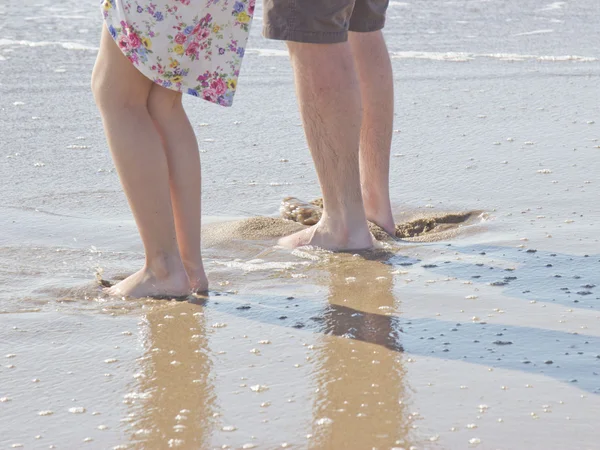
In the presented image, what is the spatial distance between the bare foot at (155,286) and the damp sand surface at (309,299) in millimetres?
41

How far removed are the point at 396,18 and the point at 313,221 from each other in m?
5.31

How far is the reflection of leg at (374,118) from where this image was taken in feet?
11.3

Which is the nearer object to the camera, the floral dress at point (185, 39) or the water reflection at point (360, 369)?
the water reflection at point (360, 369)

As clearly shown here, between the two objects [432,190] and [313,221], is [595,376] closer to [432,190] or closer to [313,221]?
[313,221]

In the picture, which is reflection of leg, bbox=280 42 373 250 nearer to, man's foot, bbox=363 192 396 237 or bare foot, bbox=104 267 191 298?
man's foot, bbox=363 192 396 237

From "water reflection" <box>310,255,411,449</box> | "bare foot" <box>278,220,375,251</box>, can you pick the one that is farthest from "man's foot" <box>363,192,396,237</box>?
"water reflection" <box>310,255,411,449</box>

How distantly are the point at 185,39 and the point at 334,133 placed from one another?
734 mm

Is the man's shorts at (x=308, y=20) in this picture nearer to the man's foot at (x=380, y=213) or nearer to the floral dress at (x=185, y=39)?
the floral dress at (x=185, y=39)

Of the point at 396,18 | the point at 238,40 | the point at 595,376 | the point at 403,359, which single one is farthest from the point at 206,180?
the point at 396,18

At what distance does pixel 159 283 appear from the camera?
2715mm

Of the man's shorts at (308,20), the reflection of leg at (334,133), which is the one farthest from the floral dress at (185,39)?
the reflection of leg at (334,133)

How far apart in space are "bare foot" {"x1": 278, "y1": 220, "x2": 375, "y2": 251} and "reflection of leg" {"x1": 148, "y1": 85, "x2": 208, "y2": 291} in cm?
51

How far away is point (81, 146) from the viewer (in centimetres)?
452

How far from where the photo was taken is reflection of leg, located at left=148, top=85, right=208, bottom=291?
2730 millimetres
